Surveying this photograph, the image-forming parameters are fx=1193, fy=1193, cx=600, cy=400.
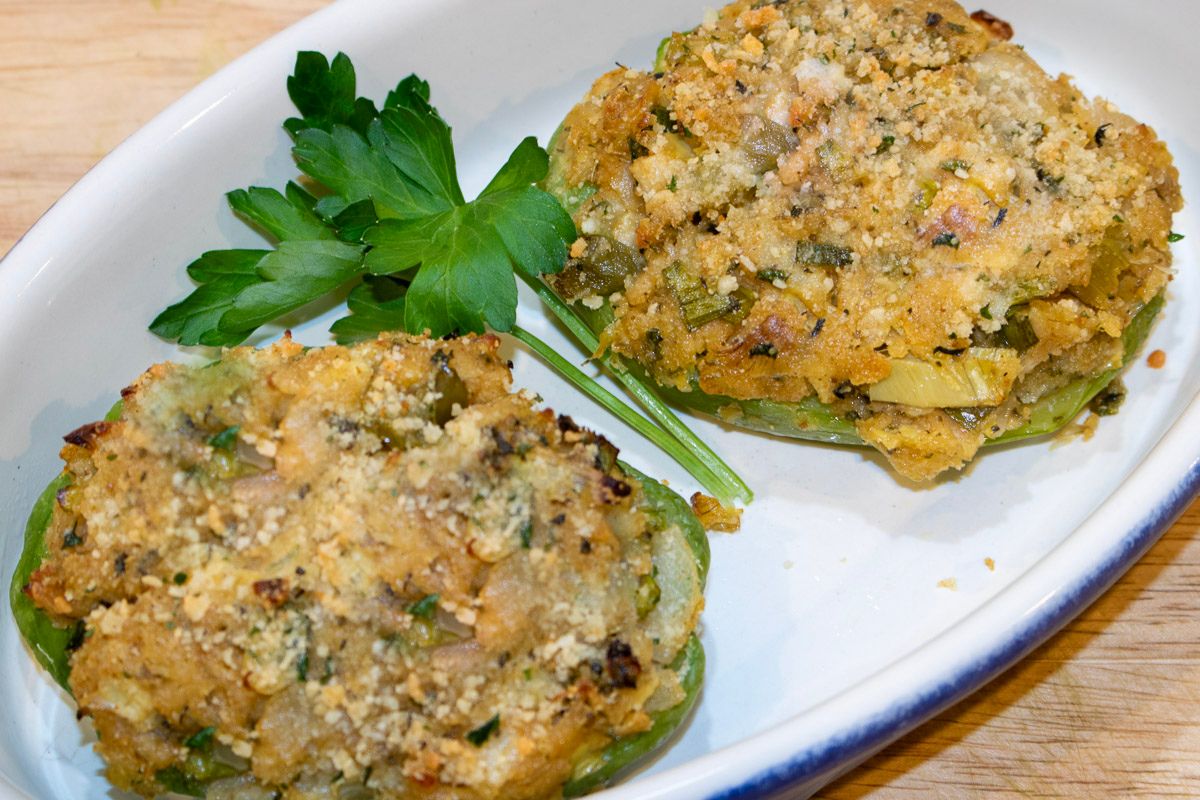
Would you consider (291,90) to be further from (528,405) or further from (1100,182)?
(1100,182)

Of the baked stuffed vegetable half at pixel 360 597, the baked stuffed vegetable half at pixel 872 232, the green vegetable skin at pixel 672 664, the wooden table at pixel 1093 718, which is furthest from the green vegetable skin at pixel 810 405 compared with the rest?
the baked stuffed vegetable half at pixel 360 597

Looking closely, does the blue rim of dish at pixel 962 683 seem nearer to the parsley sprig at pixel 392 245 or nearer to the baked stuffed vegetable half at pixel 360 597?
the baked stuffed vegetable half at pixel 360 597

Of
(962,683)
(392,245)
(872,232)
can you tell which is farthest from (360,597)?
(872,232)

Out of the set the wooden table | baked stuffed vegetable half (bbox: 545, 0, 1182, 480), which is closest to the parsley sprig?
baked stuffed vegetable half (bbox: 545, 0, 1182, 480)

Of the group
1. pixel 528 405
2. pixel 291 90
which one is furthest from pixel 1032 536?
pixel 291 90

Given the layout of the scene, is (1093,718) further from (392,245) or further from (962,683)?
(392,245)

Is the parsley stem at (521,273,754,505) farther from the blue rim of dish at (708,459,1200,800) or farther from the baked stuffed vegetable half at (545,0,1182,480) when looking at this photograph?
the blue rim of dish at (708,459,1200,800)
